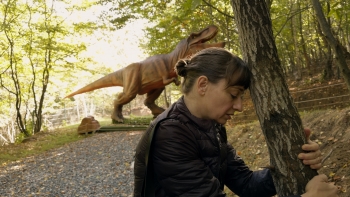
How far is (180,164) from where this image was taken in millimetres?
1485

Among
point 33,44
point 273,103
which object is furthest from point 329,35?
point 33,44

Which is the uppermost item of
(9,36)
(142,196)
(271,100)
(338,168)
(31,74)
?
(9,36)

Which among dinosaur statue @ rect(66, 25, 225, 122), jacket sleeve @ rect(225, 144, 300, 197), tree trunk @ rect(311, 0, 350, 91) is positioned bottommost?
jacket sleeve @ rect(225, 144, 300, 197)

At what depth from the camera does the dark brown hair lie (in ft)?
5.07

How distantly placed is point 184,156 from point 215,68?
43 cm

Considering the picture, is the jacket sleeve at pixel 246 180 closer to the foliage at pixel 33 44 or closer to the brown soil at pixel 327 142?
the brown soil at pixel 327 142

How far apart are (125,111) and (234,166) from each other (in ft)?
104

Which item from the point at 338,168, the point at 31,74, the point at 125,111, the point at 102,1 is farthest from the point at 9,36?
the point at 125,111

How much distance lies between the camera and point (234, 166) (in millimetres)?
1920

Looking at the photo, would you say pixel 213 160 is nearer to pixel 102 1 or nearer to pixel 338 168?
pixel 338 168

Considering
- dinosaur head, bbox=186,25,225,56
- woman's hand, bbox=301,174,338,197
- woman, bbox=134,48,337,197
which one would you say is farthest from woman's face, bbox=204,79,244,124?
dinosaur head, bbox=186,25,225,56

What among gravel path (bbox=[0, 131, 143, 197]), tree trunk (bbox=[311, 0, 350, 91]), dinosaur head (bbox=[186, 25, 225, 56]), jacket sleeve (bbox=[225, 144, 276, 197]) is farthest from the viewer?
dinosaur head (bbox=[186, 25, 225, 56])

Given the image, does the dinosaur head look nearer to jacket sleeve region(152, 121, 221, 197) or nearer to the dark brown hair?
the dark brown hair

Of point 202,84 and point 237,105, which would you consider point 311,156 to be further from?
point 202,84
